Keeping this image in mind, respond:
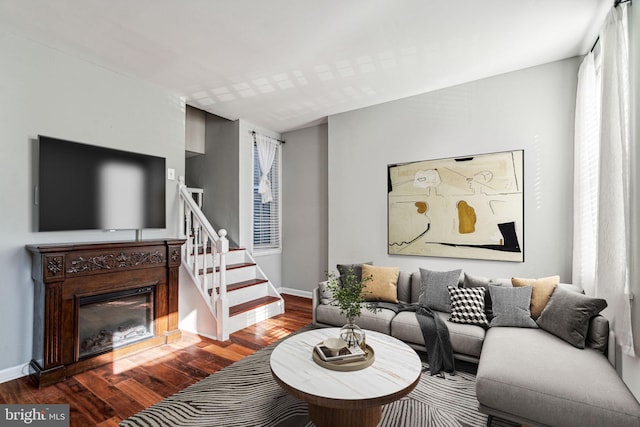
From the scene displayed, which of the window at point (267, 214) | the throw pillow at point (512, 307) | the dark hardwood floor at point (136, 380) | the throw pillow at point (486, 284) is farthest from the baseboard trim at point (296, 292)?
the throw pillow at point (512, 307)

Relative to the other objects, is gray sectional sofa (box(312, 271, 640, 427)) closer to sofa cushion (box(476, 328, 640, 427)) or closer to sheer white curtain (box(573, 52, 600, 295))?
sofa cushion (box(476, 328, 640, 427))

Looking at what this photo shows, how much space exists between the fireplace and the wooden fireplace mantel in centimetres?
8

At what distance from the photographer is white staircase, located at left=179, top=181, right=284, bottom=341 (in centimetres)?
333

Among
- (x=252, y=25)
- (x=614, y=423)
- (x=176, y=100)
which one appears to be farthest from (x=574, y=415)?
(x=176, y=100)

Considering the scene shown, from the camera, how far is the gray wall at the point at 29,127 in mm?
2416

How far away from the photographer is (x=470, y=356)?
2.45 metres

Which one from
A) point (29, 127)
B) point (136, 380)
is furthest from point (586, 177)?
point (29, 127)

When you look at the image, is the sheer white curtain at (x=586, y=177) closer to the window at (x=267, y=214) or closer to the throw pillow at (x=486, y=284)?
the throw pillow at (x=486, y=284)

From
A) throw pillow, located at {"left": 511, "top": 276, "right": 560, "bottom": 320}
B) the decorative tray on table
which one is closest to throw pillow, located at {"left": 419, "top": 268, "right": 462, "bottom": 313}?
throw pillow, located at {"left": 511, "top": 276, "right": 560, "bottom": 320}

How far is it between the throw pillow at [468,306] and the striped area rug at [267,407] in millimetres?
420

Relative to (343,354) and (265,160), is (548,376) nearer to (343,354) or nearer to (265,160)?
(343,354)

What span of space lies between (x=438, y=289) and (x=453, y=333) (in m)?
0.52

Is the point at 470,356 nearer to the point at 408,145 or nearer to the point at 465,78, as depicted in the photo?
the point at 408,145

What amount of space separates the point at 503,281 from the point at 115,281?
12.1 ft
